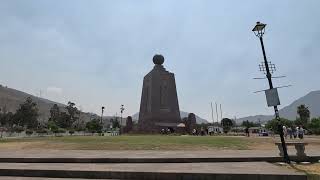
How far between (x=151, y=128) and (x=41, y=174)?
4881 cm

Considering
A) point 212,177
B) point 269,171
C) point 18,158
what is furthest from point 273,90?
point 18,158

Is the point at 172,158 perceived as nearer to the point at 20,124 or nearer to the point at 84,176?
the point at 84,176

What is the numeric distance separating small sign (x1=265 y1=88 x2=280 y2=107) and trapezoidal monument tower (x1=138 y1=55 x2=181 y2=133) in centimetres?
4636

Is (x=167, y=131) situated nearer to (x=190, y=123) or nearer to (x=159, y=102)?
(x=190, y=123)

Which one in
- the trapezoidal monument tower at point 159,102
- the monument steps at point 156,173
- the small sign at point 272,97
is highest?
the trapezoidal monument tower at point 159,102

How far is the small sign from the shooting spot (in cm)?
1427

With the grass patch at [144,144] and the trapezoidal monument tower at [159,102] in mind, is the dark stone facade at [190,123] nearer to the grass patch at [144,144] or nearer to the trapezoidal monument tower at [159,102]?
the trapezoidal monument tower at [159,102]

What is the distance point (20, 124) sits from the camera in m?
121

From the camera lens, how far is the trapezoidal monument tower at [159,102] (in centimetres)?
6172

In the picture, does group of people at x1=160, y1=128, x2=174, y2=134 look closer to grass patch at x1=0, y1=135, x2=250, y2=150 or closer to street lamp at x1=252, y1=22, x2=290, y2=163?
grass patch at x1=0, y1=135, x2=250, y2=150

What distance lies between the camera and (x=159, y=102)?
63.7 meters

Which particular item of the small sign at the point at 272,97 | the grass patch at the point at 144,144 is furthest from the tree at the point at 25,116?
the small sign at the point at 272,97

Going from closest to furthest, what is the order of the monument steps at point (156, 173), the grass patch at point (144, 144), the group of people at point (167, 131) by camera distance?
the monument steps at point (156, 173)
the grass patch at point (144, 144)
the group of people at point (167, 131)

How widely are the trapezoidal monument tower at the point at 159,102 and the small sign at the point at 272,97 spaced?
46360 millimetres
